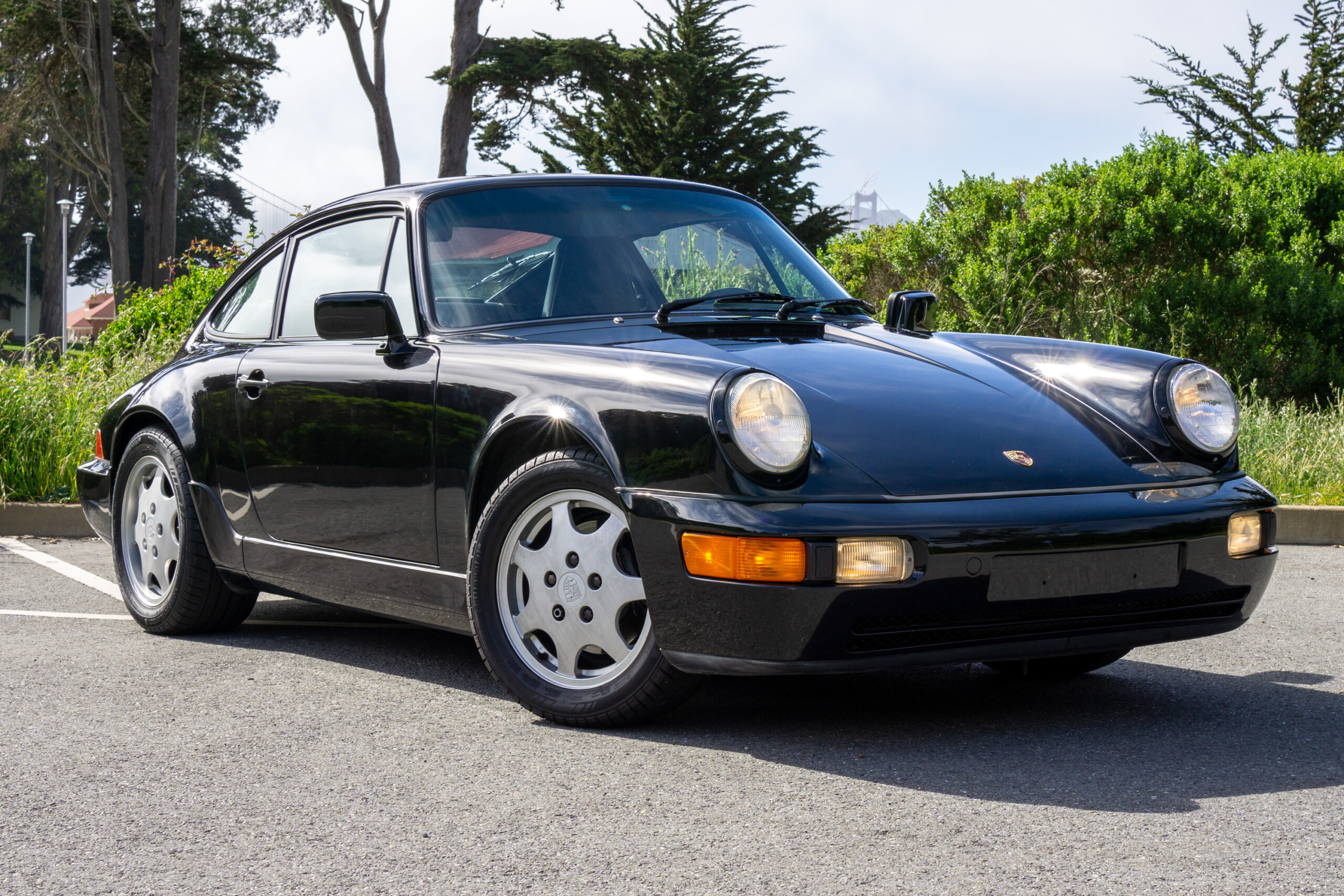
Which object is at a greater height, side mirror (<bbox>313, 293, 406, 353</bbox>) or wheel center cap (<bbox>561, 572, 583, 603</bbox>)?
side mirror (<bbox>313, 293, 406, 353</bbox>)

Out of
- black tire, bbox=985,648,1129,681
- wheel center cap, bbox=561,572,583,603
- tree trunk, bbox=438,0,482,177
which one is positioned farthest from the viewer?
tree trunk, bbox=438,0,482,177

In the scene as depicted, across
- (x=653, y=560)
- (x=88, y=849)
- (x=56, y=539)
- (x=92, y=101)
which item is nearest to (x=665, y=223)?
(x=653, y=560)

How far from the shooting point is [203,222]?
57.4 metres

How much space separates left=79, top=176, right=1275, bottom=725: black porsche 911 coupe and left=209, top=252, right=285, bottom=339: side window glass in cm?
2

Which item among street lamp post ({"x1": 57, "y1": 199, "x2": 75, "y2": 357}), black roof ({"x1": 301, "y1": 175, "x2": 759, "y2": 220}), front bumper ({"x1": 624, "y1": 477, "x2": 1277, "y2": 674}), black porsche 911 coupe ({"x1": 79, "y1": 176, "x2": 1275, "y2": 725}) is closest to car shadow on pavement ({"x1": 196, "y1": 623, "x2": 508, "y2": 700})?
black porsche 911 coupe ({"x1": 79, "y1": 176, "x2": 1275, "y2": 725})

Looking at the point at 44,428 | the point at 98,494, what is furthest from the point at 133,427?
the point at 44,428

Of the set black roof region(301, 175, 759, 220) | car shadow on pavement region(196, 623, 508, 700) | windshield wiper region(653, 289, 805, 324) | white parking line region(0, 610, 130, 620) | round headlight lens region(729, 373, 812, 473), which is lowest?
white parking line region(0, 610, 130, 620)

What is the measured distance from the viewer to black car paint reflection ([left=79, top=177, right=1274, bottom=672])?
3.16 metres

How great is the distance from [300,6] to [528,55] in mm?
10172

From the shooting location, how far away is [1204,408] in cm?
382

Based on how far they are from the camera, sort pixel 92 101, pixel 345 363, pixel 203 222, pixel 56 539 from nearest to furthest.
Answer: pixel 345 363, pixel 56 539, pixel 92 101, pixel 203 222

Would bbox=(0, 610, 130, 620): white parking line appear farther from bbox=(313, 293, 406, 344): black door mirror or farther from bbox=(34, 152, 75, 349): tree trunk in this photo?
bbox=(34, 152, 75, 349): tree trunk

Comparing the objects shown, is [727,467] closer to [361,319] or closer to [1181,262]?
[361,319]

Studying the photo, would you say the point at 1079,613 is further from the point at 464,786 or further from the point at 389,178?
the point at 389,178
